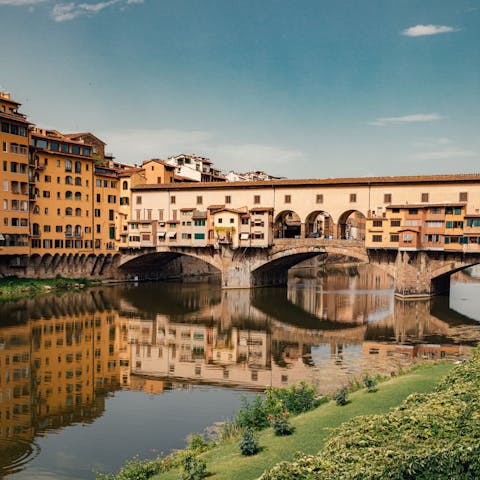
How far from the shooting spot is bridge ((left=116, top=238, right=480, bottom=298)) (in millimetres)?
49906

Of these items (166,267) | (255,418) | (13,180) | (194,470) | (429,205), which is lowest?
(255,418)

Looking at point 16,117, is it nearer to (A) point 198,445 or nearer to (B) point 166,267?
(B) point 166,267

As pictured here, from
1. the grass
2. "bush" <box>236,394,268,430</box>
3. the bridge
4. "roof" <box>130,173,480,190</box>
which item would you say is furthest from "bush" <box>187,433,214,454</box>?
"roof" <box>130,173,480,190</box>

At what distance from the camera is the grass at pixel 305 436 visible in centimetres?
1174

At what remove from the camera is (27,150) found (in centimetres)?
5306

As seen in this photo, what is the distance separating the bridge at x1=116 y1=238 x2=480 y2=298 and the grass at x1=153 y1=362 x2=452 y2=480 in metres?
32.5

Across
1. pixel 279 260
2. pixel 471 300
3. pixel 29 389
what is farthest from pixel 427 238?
pixel 29 389

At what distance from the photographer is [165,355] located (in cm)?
3000

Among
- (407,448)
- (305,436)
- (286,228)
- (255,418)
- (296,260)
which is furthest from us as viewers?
(286,228)

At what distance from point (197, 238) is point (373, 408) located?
45733 mm

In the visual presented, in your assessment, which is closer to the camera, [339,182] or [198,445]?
[198,445]

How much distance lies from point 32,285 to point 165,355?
1095 inches

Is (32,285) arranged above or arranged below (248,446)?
below

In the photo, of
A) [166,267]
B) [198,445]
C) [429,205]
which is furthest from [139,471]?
[166,267]
